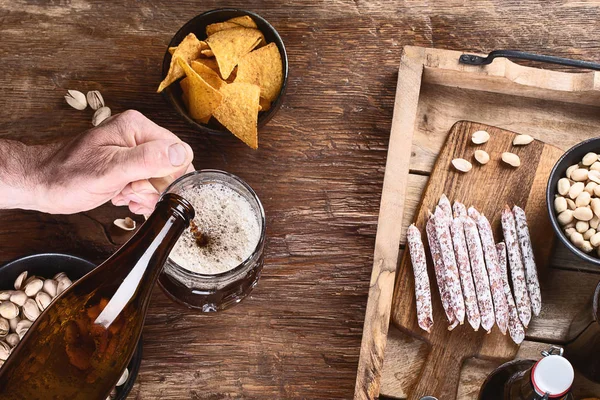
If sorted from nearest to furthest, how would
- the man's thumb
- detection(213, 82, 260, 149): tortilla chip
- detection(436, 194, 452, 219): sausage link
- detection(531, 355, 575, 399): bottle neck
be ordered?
detection(531, 355, 575, 399): bottle neck, the man's thumb, detection(213, 82, 260, 149): tortilla chip, detection(436, 194, 452, 219): sausage link

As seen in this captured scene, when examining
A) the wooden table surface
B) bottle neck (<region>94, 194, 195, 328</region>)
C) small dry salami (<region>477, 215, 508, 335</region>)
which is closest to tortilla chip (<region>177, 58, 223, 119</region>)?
the wooden table surface

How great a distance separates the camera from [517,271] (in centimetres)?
133

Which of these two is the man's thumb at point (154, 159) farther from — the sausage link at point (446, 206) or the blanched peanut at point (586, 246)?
the blanched peanut at point (586, 246)

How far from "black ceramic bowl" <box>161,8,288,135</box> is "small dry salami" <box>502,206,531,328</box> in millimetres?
526

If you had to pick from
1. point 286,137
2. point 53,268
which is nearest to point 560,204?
point 286,137

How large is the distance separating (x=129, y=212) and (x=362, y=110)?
531 millimetres

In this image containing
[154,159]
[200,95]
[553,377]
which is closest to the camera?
[553,377]

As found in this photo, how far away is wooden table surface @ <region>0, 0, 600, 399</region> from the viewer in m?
1.36

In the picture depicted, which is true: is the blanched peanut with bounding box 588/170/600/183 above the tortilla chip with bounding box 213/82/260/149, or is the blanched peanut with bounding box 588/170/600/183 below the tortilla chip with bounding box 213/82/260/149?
below

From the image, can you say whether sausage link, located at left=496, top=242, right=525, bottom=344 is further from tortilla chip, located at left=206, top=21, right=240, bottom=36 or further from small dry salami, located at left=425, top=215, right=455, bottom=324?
tortilla chip, located at left=206, top=21, right=240, bottom=36

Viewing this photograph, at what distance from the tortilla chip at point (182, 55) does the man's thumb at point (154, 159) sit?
156mm

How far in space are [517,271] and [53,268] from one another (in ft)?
3.01

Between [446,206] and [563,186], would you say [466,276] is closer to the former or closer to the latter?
[446,206]

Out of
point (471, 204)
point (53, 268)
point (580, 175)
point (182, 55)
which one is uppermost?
point (182, 55)
